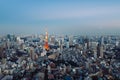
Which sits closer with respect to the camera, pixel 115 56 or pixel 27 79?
pixel 27 79

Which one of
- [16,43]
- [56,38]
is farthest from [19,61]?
[56,38]

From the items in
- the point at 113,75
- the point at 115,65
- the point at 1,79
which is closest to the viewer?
the point at 1,79

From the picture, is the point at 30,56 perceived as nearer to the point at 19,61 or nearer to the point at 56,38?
the point at 19,61

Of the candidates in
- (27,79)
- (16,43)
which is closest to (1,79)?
(27,79)

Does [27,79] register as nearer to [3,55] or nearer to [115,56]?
[3,55]

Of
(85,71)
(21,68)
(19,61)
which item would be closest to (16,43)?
(19,61)

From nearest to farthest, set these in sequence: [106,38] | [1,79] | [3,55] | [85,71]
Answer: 1. [1,79]
2. [85,71]
3. [3,55]
4. [106,38]

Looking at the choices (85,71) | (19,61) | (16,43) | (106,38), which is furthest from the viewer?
(106,38)

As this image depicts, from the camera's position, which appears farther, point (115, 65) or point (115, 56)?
point (115, 56)

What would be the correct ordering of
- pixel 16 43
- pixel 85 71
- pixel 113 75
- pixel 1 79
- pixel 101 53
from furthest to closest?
pixel 16 43
pixel 101 53
pixel 85 71
pixel 113 75
pixel 1 79
